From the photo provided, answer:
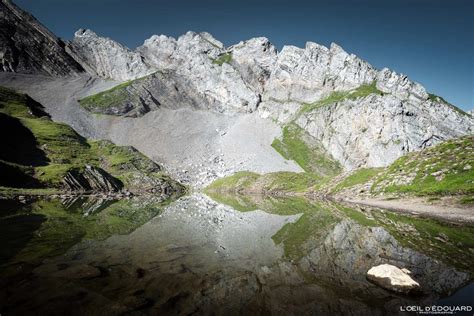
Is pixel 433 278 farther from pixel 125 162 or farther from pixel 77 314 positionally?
pixel 125 162

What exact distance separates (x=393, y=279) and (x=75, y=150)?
145 meters

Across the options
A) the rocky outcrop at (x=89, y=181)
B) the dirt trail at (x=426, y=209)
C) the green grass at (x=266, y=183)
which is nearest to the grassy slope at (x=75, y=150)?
the rocky outcrop at (x=89, y=181)

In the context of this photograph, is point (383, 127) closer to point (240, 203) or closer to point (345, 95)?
point (345, 95)

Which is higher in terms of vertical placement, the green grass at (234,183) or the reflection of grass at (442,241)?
the green grass at (234,183)

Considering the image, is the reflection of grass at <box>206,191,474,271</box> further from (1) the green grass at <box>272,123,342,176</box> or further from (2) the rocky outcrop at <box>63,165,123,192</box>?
(1) the green grass at <box>272,123,342,176</box>

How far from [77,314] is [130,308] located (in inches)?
68.0

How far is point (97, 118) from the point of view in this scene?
639ft

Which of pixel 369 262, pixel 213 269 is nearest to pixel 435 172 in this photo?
pixel 369 262

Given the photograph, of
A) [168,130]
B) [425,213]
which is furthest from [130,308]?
[168,130]

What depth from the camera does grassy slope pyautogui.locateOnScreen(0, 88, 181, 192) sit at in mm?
120831

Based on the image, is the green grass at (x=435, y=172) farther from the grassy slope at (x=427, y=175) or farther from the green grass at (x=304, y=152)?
the green grass at (x=304, y=152)

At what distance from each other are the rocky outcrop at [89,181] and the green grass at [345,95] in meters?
132

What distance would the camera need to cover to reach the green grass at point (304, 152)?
15812 centimetres

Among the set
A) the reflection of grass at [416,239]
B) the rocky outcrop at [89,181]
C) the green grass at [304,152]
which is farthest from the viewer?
the green grass at [304,152]
